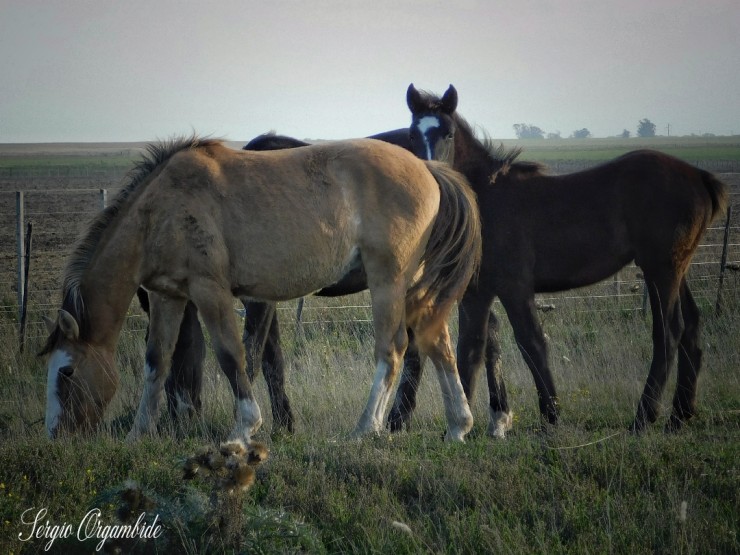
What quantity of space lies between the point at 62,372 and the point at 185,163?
1645mm

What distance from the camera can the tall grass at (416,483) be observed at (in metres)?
3.87

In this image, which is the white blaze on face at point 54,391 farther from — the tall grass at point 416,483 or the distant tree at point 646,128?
the distant tree at point 646,128

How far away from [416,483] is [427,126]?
342 cm

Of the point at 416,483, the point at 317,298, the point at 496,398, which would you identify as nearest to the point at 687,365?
the point at 496,398

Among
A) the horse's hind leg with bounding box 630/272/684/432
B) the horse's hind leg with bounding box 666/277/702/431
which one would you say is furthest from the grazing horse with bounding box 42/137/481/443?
the horse's hind leg with bounding box 666/277/702/431

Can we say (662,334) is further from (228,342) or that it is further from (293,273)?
(228,342)

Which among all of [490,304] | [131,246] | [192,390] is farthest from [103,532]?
[490,304]

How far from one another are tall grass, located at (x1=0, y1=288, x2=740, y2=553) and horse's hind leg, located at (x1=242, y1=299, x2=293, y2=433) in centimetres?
14

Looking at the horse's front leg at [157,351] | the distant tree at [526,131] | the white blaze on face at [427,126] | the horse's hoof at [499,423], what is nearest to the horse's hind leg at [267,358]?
the horse's front leg at [157,351]

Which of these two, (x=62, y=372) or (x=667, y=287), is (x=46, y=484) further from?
(x=667, y=287)

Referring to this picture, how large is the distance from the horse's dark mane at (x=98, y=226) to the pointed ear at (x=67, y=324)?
13 cm

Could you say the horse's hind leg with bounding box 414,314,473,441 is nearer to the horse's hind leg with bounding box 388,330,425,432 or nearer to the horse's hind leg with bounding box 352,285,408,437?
the horse's hind leg with bounding box 352,285,408,437

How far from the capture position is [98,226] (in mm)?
5801

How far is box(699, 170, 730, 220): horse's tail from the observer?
21.3 feet
